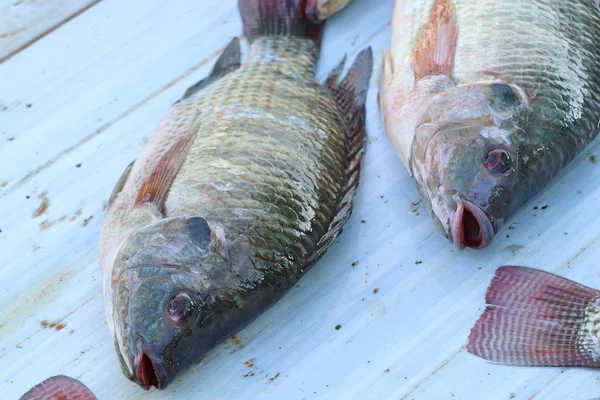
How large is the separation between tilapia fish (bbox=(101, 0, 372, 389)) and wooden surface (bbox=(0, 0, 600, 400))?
0.18 metres

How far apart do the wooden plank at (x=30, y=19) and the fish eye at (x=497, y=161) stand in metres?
2.29

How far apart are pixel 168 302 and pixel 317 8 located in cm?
174

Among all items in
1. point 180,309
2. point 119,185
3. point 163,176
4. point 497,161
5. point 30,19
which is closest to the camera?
point 180,309

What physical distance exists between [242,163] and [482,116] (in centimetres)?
92

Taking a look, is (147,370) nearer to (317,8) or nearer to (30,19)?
(317,8)

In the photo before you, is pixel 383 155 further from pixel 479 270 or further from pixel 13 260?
pixel 13 260

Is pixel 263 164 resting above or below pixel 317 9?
below

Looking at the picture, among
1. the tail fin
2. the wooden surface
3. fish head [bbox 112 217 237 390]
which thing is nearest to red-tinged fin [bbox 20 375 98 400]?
the wooden surface

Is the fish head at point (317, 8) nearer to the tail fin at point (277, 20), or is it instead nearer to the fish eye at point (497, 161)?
the tail fin at point (277, 20)

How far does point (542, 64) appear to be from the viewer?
321cm

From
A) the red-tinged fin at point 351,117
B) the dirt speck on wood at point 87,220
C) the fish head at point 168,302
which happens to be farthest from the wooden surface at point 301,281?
the fish head at point 168,302

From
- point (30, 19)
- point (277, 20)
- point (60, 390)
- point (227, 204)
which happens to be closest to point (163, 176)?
point (227, 204)

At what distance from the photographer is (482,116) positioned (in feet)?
10.1

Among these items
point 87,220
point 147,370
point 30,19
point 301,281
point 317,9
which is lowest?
point 301,281
